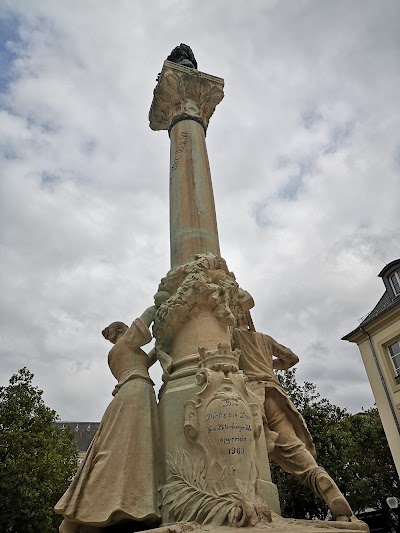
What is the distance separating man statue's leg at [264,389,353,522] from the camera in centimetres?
478

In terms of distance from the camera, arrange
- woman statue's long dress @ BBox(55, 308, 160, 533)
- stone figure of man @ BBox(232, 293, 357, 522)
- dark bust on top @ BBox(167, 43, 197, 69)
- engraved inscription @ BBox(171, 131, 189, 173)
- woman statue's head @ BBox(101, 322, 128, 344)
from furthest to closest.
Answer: dark bust on top @ BBox(167, 43, 197, 69)
engraved inscription @ BBox(171, 131, 189, 173)
woman statue's head @ BBox(101, 322, 128, 344)
stone figure of man @ BBox(232, 293, 357, 522)
woman statue's long dress @ BBox(55, 308, 160, 533)

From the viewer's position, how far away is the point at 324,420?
24062 millimetres

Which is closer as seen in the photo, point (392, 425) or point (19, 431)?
point (19, 431)

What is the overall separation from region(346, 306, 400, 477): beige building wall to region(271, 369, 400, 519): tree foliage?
243 centimetres

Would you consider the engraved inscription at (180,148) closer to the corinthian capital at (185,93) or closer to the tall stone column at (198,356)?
the tall stone column at (198,356)

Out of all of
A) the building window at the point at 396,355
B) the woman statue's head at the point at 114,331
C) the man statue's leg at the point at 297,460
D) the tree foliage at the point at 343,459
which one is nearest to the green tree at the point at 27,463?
the tree foliage at the point at 343,459

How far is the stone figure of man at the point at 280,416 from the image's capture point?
16.5 feet

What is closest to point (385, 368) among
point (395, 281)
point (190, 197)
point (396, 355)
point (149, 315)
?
point (396, 355)

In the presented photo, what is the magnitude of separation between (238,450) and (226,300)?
2.01 m

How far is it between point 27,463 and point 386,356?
17658 millimetres

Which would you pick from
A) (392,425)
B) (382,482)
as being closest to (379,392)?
(392,425)

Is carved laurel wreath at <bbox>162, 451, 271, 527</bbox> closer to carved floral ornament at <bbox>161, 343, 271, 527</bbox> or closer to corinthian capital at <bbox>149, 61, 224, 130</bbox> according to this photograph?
carved floral ornament at <bbox>161, 343, 271, 527</bbox>

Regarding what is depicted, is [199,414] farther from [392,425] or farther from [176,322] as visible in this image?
[392,425]

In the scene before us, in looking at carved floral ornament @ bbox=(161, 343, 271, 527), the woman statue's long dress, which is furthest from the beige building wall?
carved floral ornament @ bbox=(161, 343, 271, 527)
